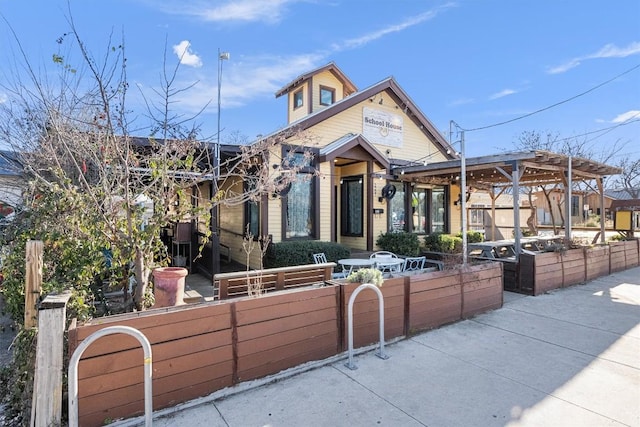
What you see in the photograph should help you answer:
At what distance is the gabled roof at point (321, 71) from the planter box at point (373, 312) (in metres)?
11.4

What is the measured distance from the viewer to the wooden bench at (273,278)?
4.52m

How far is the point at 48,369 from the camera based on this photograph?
2496mm

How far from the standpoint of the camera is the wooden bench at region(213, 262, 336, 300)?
452 centimetres

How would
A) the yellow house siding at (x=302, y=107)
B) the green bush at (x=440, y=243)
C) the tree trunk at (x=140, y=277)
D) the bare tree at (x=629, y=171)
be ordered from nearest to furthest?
1. the tree trunk at (x=140, y=277)
2. the green bush at (x=440, y=243)
3. the yellow house siding at (x=302, y=107)
4. the bare tree at (x=629, y=171)

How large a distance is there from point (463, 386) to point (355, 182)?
7408 mm

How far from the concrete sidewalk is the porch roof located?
4.05m

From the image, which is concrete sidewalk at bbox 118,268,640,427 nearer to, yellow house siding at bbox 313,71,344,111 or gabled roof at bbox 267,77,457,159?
gabled roof at bbox 267,77,457,159

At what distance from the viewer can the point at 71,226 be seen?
352 cm

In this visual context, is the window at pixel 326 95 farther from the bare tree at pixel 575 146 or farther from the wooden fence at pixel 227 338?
the bare tree at pixel 575 146

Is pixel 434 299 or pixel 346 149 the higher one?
pixel 346 149

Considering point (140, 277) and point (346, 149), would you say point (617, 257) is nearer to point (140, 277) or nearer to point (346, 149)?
point (346, 149)

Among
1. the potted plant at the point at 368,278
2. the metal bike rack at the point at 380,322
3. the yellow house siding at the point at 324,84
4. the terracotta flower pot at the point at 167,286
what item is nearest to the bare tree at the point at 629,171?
the yellow house siding at the point at 324,84

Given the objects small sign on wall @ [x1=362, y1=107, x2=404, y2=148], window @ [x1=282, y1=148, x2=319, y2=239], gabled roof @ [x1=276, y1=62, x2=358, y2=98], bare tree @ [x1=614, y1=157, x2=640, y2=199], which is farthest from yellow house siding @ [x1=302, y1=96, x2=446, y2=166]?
bare tree @ [x1=614, y1=157, x2=640, y2=199]

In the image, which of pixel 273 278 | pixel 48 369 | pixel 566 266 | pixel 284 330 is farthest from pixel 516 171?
pixel 48 369
